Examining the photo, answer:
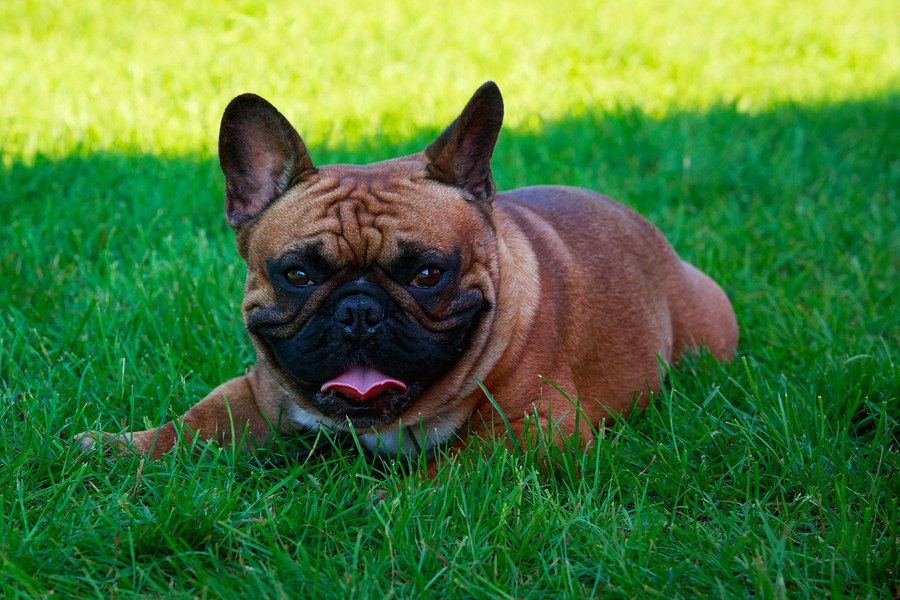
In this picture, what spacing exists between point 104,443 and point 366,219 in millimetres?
1193

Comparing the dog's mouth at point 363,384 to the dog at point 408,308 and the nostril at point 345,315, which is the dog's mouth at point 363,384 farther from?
the nostril at point 345,315

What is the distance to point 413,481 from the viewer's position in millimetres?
2535

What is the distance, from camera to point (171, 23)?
324 inches

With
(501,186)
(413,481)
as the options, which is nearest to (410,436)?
(413,481)

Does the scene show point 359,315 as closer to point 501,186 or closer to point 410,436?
point 410,436

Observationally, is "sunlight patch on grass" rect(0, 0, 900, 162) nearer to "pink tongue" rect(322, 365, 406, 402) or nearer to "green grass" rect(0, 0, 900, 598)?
"green grass" rect(0, 0, 900, 598)

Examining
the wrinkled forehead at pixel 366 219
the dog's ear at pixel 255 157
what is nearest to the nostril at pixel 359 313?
the wrinkled forehead at pixel 366 219

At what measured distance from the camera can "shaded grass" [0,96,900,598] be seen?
6.94 ft

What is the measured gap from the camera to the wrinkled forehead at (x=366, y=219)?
256 centimetres

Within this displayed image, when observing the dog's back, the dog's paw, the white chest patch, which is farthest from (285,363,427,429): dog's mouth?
the dog's paw

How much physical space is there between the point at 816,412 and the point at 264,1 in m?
7.90

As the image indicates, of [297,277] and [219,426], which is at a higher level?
[297,277]

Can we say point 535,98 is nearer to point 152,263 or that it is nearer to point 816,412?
point 152,263

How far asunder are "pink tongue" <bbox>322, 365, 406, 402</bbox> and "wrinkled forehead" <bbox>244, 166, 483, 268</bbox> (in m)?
0.36
